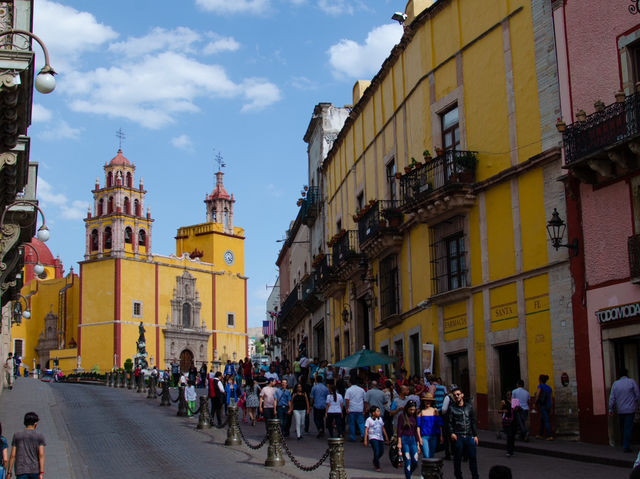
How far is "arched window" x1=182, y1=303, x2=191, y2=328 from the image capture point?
78.1m

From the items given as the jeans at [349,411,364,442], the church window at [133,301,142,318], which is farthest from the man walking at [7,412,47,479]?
the church window at [133,301,142,318]

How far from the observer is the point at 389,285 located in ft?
85.3

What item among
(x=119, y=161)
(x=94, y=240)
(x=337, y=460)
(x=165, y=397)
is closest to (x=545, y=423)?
(x=337, y=460)

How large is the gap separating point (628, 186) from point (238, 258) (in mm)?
72578

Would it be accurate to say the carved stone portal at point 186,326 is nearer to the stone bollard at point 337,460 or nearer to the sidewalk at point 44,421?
the sidewalk at point 44,421

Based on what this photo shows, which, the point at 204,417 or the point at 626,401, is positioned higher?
the point at 626,401

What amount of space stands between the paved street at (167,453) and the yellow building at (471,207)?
296cm

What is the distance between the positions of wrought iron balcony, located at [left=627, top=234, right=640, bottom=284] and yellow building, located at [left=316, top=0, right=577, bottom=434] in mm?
1896

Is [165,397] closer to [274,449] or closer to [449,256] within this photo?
[449,256]

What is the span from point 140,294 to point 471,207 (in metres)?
57.3

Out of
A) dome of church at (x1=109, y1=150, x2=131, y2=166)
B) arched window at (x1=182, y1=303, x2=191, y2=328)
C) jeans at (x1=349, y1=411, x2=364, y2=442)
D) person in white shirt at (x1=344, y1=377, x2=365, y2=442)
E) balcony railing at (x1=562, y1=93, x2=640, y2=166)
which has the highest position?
dome of church at (x1=109, y1=150, x2=131, y2=166)

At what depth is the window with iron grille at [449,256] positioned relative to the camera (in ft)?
68.8

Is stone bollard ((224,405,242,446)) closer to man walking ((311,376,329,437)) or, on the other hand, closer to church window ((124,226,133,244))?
man walking ((311,376,329,437))

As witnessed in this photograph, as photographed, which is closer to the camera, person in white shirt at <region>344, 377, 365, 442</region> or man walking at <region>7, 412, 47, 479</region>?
man walking at <region>7, 412, 47, 479</region>
